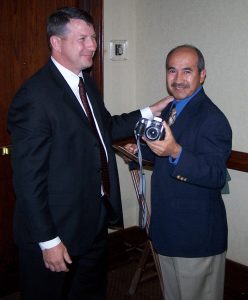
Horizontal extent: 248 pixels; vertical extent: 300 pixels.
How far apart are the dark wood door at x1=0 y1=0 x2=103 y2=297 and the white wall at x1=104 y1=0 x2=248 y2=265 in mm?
370

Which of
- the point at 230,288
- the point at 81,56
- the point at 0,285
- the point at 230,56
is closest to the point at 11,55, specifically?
the point at 81,56

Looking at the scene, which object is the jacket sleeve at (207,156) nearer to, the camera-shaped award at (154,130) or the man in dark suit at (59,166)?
the camera-shaped award at (154,130)

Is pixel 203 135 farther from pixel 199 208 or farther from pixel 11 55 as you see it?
pixel 11 55

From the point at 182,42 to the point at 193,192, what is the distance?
1.26 m

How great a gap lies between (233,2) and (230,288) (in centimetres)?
180

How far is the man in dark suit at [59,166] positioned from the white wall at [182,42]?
864mm

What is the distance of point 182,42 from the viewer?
2.46m

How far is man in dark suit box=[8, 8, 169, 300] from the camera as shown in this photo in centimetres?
150

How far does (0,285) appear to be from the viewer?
2436mm

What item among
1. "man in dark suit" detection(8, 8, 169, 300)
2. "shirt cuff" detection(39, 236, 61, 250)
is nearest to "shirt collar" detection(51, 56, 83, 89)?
"man in dark suit" detection(8, 8, 169, 300)

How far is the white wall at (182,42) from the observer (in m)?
2.19

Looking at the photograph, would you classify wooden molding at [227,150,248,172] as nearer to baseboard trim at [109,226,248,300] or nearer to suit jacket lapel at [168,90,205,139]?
baseboard trim at [109,226,248,300]

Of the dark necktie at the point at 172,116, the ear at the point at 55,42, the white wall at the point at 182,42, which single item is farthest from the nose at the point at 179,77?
the white wall at the point at 182,42

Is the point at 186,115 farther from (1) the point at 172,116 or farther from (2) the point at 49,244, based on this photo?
(2) the point at 49,244
